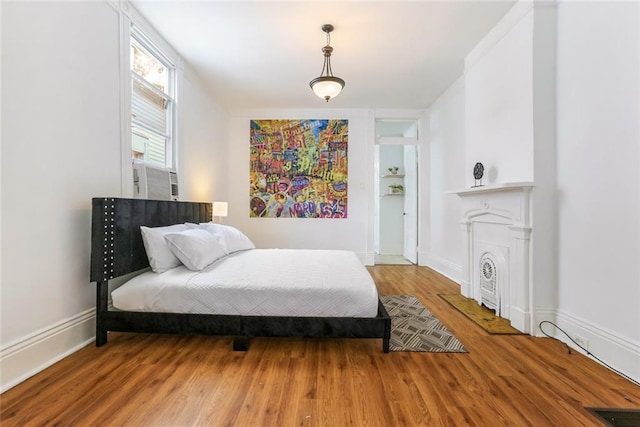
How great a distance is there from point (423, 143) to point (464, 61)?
1890 mm

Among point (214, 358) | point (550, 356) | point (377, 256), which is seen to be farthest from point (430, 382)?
point (377, 256)

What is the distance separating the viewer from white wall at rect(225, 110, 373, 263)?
527 centimetres

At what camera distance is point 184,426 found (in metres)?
1.30

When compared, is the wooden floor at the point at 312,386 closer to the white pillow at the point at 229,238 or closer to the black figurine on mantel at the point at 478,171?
the white pillow at the point at 229,238

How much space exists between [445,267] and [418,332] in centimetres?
244

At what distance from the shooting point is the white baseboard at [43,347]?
1.56 metres

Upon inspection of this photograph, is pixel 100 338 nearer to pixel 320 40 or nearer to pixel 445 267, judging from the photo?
pixel 320 40

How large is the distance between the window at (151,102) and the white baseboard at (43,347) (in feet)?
5.10

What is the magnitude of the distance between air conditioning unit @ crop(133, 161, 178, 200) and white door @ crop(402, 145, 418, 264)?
4183 mm

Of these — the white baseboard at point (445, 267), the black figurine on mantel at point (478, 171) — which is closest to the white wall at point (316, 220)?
the white baseboard at point (445, 267)

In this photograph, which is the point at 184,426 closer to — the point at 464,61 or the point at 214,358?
the point at 214,358

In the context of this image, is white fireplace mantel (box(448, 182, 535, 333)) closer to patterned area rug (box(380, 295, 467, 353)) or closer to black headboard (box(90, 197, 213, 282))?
patterned area rug (box(380, 295, 467, 353))

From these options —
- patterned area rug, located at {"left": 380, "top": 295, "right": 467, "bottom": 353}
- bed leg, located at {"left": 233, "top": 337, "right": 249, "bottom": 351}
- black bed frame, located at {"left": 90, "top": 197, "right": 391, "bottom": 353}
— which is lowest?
patterned area rug, located at {"left": 380, "top": 295, "right": 467, "bottom": 353}

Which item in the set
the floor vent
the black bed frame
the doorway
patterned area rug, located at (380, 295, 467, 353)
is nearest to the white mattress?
the black bed frame
